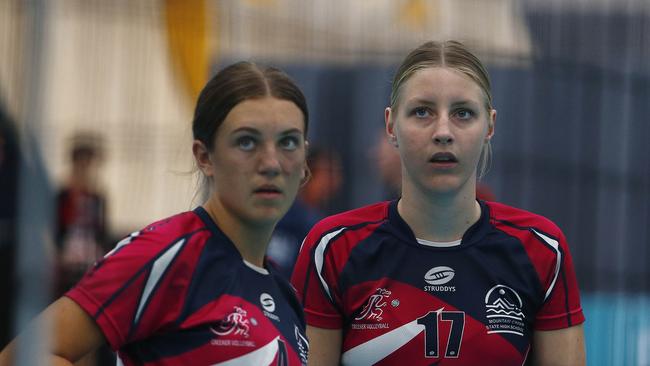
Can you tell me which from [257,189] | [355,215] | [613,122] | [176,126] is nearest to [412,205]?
[355,215]

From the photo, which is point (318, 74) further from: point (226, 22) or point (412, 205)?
point (412, 205)

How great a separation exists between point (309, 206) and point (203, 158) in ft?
12.7

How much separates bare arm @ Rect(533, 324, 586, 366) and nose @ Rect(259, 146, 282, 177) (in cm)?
90

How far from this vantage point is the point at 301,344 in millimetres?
2908

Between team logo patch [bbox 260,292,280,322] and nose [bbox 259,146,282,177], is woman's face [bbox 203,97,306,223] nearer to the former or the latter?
nose [bbox 259,146,282,177]

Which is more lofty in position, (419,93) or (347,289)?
(419,93)

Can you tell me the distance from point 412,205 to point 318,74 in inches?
170

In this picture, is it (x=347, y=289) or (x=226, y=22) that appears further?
(x=226, y=22)

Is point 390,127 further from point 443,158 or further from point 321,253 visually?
point 321,253

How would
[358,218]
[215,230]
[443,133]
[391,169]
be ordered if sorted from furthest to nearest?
[391,169] → [358,218] → [443,133] → [215,230]

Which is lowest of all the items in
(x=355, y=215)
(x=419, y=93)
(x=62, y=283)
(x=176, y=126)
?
(x=62, y=283)

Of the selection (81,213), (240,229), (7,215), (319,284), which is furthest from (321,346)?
(81,213)

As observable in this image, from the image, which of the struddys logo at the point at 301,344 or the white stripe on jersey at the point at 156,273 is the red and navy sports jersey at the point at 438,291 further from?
the white stripe on jersey at the point at 156,273

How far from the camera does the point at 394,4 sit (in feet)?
27.0
